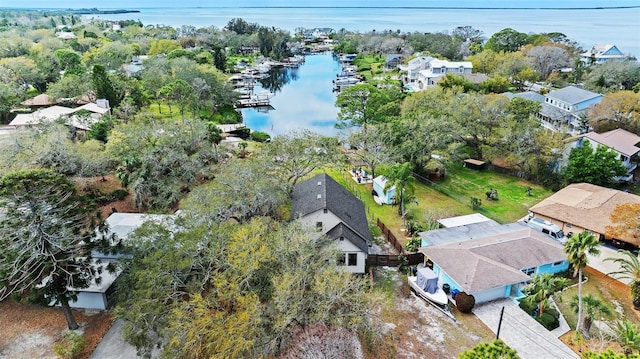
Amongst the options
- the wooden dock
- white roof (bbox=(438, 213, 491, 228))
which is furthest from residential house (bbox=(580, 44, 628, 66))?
white roof (bbox=(438, 213, 491, 228))

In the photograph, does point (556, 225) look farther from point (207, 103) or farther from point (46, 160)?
point (207, 103)

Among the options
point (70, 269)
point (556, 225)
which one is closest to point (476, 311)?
point (556, 225)

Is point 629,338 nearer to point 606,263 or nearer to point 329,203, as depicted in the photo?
point 606,263

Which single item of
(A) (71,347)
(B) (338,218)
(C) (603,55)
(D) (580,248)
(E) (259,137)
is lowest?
(E) (259,137)

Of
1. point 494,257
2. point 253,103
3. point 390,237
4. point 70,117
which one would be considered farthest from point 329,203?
point 253,103

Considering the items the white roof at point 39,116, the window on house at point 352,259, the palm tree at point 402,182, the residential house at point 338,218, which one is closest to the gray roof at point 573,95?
the palm tree at point 402,182

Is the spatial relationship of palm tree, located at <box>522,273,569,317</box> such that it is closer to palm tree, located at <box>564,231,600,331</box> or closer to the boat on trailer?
palm tree, located at <box>564,231,600,331</box>
